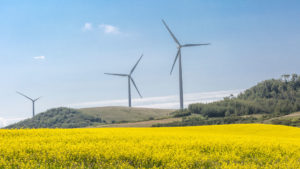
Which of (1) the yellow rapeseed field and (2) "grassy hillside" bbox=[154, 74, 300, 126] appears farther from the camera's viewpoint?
(2) "grassy hillside" bbox=[154, 74, 300, 126]

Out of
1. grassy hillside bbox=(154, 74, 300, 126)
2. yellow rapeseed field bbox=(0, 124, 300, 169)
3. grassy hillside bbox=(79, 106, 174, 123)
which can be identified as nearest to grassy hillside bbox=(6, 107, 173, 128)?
grassy hillside bbox=(79, 106, 174, 123)

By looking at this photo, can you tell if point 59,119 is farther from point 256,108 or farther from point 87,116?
point 256,108

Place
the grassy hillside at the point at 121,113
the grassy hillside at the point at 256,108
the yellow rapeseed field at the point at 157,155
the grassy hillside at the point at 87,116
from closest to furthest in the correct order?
the yellow rapeseed field at the point at 157,155
the grassy hillside at the point at 256,108
the grassy hillside at the point at 87,116
the grassy hillside at the point at 121,113

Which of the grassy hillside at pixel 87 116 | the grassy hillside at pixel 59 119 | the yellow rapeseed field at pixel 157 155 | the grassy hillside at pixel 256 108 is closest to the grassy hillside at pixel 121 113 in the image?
the grassy hillside at pixel 87 116

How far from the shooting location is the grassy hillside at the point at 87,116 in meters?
159

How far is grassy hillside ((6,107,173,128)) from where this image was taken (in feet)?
521

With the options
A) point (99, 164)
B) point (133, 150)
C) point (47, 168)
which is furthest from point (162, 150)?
point (47, 168)

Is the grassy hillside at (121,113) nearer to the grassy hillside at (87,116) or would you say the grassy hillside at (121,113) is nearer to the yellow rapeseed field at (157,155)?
the grassy hillside at (87,116)

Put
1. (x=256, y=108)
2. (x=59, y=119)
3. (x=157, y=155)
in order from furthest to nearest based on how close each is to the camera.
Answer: (x=59, y=119)
(x=256, y=108)
(x=157, y=155)

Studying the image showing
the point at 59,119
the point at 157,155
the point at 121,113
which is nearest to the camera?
the point at 157,155

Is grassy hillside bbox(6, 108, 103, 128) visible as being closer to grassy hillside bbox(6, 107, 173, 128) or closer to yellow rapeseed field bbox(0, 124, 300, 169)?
grassy hillside bbox(6, 107, 173, 128)

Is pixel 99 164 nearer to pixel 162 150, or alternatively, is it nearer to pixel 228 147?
pixel 162 150

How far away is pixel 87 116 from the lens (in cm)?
16538

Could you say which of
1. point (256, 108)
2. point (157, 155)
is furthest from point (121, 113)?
point (157, 155)
